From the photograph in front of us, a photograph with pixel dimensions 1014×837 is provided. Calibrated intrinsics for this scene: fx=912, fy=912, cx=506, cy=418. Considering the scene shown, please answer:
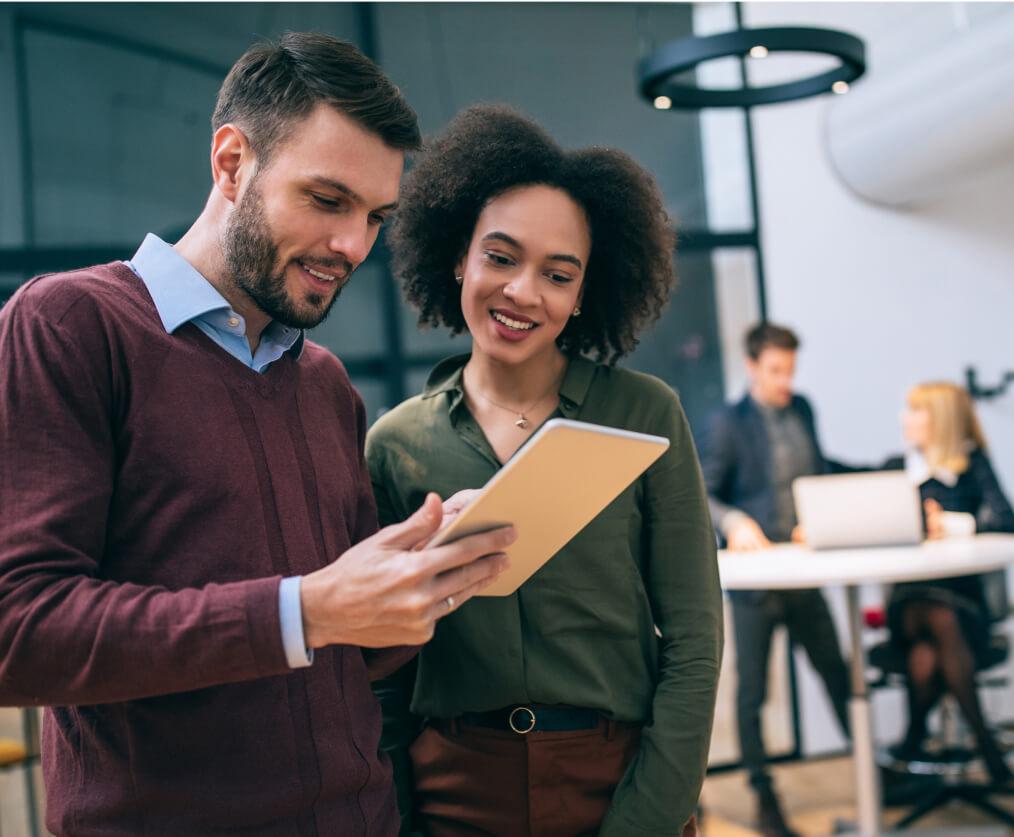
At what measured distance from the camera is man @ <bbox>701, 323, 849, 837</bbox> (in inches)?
149

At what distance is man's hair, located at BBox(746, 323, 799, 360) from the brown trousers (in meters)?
2.75

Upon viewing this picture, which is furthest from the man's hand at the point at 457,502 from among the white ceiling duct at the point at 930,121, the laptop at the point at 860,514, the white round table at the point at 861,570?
the white ceiling duct at the point at 930,121

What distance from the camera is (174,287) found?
1.13 m

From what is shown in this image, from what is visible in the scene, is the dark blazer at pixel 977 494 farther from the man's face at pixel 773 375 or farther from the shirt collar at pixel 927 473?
the man's face at pixel 773 375

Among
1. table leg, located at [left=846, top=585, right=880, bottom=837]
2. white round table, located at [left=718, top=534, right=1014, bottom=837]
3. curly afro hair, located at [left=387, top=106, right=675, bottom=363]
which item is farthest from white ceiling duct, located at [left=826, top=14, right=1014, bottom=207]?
curly afro hair, located at [left=387, top=106, right=675, bottom=363]

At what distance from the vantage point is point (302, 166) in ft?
3.81

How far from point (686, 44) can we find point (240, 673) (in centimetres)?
292

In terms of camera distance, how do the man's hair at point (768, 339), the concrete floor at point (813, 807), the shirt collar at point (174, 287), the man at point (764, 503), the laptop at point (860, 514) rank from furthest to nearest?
the man's hair at point (768, 339) → the man at point (764, 503) → the concrete floor at point (813, 807) → the laptop at point (860, 514) → the shirt collar at point (174, 287)

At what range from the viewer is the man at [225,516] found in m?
0.90

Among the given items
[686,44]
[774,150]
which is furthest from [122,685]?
[774,150]

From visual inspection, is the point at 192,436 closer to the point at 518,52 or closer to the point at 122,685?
the point at 122,685

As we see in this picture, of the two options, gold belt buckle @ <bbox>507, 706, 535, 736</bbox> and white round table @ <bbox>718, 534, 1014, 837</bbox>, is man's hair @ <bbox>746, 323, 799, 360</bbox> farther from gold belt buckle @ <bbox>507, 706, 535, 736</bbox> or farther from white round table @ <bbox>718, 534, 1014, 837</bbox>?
gold belt buckle @ <bbox>507, 706, 535, 736</bbox>

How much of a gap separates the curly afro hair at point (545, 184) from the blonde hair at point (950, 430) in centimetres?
278

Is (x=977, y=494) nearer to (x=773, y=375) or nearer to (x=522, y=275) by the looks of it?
(x=773, y=375)
